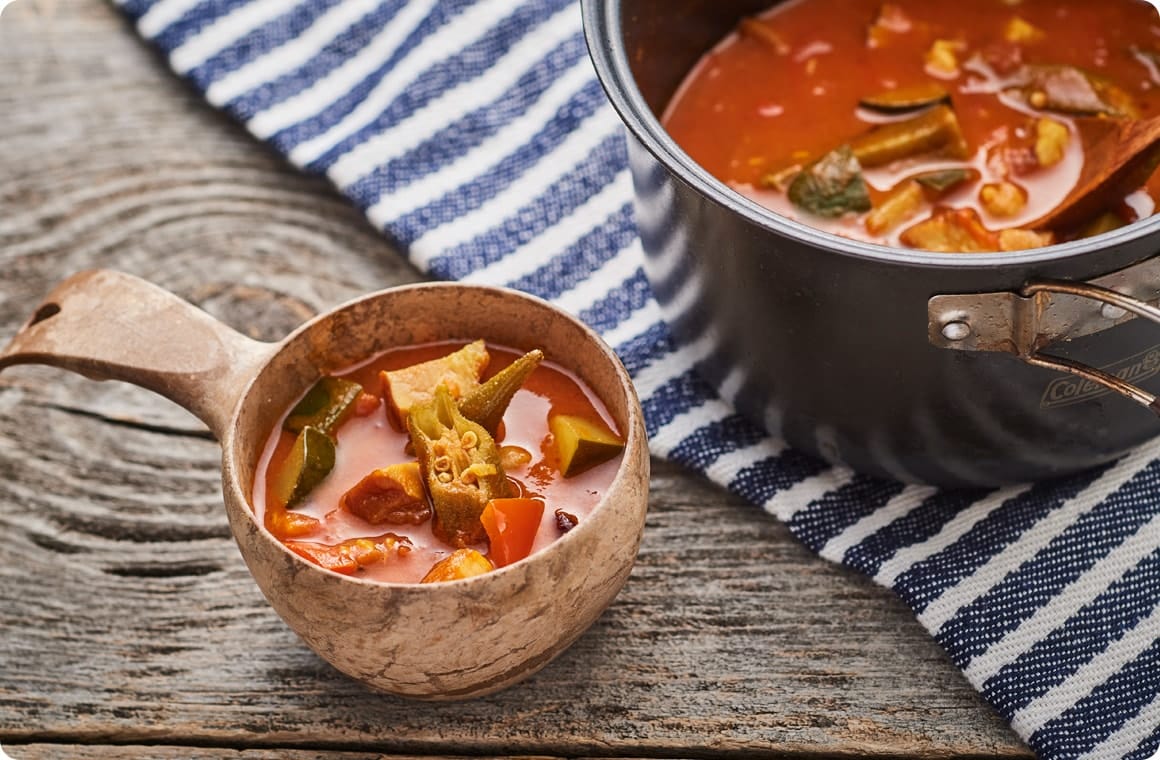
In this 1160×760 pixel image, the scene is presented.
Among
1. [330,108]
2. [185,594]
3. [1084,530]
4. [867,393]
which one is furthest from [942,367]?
[330,108]

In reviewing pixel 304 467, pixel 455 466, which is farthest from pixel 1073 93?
pixel 304 467

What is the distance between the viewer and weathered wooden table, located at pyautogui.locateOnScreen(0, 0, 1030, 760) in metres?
1.44

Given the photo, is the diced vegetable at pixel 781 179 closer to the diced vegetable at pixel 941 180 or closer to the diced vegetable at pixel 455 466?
the diced vegetable at pixel 941 180

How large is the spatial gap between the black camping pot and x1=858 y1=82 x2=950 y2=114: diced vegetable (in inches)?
13.8

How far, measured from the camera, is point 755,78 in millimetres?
1847

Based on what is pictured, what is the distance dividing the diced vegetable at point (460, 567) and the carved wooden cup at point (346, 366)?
0.05 m

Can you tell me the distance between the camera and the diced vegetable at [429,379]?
141 cm

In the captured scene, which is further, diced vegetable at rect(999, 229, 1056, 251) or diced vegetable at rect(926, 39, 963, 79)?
diced vegetable at rect(926, 39, 963, 79)

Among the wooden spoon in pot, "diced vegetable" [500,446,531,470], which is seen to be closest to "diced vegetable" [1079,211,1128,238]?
the wooden spoon in pot

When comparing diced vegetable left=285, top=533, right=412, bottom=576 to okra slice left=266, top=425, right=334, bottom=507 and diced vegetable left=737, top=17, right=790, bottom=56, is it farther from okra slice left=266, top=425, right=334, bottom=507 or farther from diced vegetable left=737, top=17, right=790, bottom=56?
diced vegetable left=737, top=17, right=790, bottom=56

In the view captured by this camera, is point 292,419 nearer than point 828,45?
Yes

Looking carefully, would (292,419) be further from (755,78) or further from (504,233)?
(755,78)

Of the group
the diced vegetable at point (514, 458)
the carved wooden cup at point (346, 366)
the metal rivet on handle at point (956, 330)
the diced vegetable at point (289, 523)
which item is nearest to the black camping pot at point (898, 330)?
the metal rivet on handle at point (956, 330)

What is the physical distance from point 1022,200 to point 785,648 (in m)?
0.60
